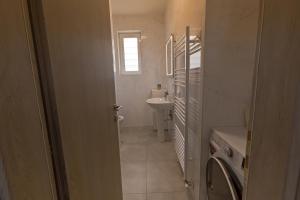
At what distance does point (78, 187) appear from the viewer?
2.56 ft

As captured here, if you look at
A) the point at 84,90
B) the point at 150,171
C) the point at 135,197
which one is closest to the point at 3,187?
the point at 84,90

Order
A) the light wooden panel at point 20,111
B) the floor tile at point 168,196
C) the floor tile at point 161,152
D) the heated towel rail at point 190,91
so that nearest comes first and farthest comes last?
the light wooden panel at point 20,111 → the heated towel rail at point 190,91 → the floor tile at point 168,196 → the floor tile at point 161,152

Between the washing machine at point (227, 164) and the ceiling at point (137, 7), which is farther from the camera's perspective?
the ceiling at point (137, 7)

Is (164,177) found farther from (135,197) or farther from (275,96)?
(275,96)

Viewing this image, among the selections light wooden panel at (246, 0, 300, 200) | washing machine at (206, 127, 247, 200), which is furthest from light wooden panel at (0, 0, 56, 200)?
washing machine at (206, 127, 247, 200)

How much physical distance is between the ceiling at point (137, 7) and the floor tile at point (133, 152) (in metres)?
2.53

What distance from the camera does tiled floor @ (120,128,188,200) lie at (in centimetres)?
187

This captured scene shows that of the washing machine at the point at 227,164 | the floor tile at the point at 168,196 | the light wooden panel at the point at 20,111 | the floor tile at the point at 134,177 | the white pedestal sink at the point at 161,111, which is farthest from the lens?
the white pedestal sink at the point at 161,111

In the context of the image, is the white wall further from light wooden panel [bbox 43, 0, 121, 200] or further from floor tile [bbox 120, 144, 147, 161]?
light wooden panel [bbox 43, 0, 121, 200]

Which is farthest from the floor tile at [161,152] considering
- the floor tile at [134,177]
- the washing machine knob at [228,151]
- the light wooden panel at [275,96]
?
the light wooden panel at [275,96]

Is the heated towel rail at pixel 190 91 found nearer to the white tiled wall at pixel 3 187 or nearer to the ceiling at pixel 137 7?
the white tiled wall at pixel 3 187

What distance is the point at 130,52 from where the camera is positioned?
381cm

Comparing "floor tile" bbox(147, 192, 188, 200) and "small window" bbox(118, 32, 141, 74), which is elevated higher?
"small window" bbox(118, 32, 141, 74)

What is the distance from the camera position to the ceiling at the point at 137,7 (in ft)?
9.92
